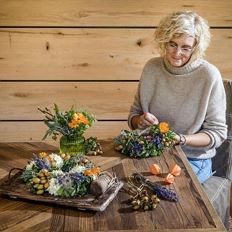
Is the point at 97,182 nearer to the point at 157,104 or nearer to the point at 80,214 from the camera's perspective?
the point at 80,214

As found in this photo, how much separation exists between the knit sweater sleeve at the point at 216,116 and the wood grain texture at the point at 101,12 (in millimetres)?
772

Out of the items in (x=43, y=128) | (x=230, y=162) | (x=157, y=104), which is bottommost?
(x=43, y=128)

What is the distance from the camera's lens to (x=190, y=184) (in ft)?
4.92

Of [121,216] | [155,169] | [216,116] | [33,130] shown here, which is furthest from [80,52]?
[121,216]

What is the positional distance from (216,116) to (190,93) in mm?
172

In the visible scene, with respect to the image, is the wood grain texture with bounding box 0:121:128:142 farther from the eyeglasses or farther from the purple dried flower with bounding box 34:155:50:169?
the purple dried flower with bounding box 34:155:50:169

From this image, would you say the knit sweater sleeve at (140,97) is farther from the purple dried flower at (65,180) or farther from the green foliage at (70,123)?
the purple dried flower at (65,180)

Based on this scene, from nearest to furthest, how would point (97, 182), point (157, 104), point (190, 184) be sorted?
point (97, 182), point (190, 184), point (157, 104)

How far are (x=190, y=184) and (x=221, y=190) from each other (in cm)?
63

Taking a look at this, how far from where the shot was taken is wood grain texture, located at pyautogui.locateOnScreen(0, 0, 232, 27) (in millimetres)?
2654

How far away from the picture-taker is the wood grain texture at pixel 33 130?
2875 mm

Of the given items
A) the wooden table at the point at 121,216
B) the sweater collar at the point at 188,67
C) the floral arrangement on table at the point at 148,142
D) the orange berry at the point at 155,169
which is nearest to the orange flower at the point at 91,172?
the wooden table at the point at 121,216

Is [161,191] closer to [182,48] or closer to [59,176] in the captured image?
[59,176]

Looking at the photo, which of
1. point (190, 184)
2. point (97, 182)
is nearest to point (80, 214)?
point (97, 182)
